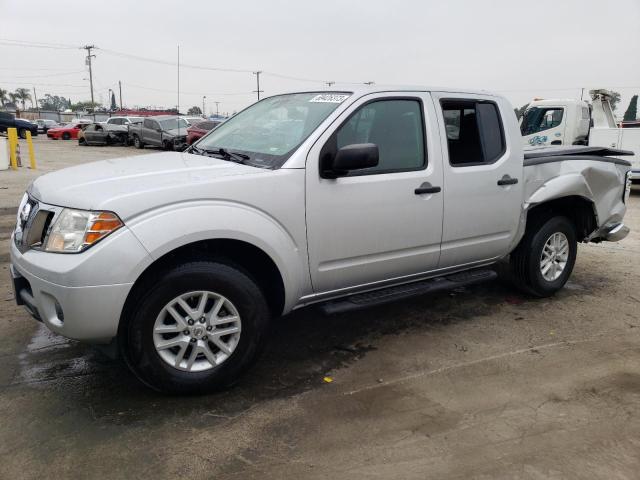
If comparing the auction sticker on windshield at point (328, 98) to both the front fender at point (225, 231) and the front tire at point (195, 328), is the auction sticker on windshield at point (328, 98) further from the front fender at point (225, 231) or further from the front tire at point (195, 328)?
the front tire at point (195, 328)

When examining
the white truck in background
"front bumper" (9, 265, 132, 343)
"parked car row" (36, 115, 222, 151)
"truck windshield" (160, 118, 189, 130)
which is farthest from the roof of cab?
"truck windshield" (160, 118, 189, 130)

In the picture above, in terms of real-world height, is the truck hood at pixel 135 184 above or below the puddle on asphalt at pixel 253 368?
above

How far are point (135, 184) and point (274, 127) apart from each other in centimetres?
119

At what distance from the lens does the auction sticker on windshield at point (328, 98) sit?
143 inches

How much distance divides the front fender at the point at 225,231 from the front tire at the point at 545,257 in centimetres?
235

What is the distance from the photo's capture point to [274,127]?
3.75m

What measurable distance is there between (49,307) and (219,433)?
1.10 meters

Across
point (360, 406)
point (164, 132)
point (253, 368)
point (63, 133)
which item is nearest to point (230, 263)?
point (253, 368)

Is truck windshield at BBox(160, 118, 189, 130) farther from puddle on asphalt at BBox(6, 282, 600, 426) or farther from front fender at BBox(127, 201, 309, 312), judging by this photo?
front fender at BBox(127, 201, 309, 312)

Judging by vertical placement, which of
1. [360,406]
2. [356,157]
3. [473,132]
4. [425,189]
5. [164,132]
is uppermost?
[164,132]

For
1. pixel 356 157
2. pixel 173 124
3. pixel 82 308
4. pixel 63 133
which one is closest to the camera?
pixel 82 308

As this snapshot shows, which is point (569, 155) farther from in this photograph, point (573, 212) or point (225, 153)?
point (225, 153)

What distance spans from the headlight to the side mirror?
4.27 ft

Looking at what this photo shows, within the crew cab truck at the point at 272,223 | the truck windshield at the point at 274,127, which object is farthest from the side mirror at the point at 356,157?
the truck windshield at the point at 274,127
